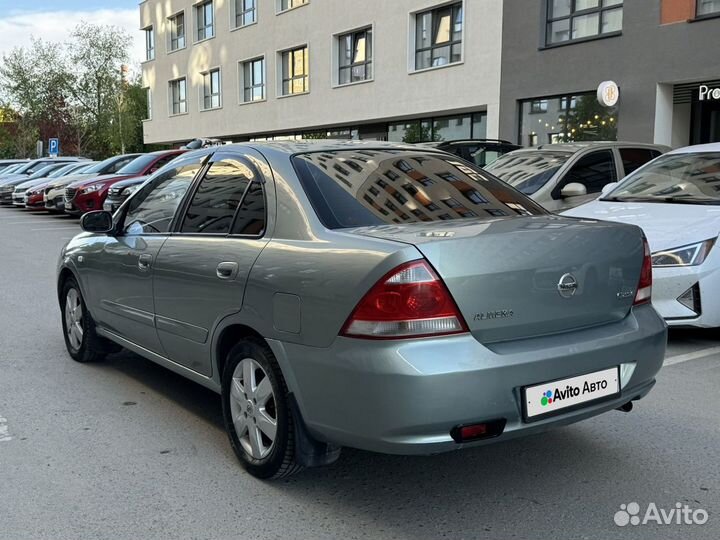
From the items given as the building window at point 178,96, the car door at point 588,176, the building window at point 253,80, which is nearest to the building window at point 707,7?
the car door at point 588,176

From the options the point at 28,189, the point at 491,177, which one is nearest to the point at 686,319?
the point at 491,177

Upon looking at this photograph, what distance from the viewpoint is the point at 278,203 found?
3.50m

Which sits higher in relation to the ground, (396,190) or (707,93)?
(707,93)

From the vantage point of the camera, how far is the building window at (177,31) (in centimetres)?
3703

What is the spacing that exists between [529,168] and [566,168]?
19.5 inches

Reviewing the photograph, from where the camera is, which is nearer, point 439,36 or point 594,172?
point 594,172

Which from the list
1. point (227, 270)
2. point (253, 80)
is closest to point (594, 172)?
point (227, 270)

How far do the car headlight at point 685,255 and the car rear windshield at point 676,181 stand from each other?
2.59 ft

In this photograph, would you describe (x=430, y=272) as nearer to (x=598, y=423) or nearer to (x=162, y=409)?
(x=598, y=423)

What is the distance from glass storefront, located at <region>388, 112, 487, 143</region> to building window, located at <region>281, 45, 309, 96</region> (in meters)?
4.80

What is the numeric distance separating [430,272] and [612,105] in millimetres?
14867

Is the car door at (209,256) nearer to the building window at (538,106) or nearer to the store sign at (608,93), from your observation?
the store sign at (608,93)

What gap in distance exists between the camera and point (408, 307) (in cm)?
281

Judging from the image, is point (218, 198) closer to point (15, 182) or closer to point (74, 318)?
point (74, 318)
